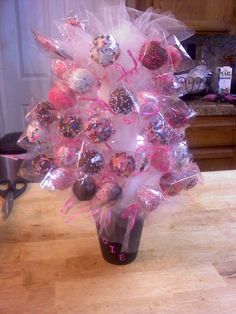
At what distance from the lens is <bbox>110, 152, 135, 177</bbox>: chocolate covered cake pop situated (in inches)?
19.1

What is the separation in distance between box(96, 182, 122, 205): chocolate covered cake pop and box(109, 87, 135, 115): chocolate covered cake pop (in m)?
0.12

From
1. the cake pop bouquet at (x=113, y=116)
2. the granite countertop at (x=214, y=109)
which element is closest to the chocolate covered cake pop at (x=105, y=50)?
the cake pop bouquet at (x=113, y=116)

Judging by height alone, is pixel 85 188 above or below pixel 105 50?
below

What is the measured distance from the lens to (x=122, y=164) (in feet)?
1.59

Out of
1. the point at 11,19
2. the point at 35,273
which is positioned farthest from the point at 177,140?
the point at 11,19

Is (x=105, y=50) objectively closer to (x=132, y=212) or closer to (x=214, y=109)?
(x=132, y=212)

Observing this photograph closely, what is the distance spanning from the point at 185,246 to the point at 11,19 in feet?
7.25

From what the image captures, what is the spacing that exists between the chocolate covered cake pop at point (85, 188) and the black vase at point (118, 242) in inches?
3.0

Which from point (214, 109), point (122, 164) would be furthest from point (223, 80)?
point (122, 164)

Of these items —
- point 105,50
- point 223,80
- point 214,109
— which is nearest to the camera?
point 105,50

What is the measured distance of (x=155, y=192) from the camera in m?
0.52

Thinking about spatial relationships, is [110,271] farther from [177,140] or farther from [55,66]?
[55,66]

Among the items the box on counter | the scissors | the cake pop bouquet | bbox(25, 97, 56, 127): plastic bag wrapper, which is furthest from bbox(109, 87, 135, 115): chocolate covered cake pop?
the box on counter

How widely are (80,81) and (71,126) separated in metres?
0.07
